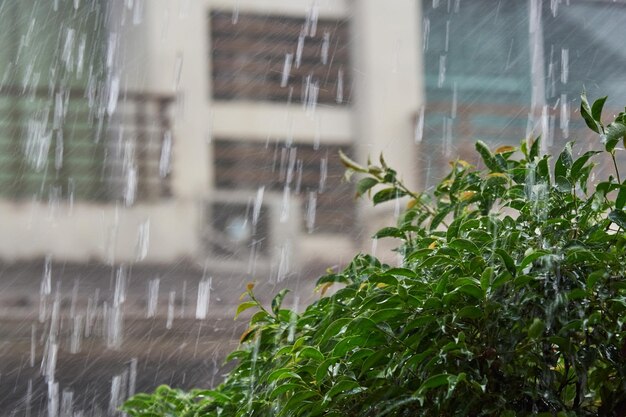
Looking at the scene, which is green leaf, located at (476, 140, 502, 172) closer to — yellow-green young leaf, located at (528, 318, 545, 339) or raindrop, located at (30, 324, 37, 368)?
yellow-green young leaf, located at (528, 318, 545, 339)

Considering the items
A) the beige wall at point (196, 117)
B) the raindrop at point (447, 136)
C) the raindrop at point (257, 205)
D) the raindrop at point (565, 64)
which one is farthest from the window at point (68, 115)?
the raindrop at point (565, 64)

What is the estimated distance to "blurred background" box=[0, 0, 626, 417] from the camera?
556 cm

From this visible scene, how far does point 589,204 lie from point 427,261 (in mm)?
177

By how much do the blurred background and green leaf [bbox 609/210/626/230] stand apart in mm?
4529

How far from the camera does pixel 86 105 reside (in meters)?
6.63

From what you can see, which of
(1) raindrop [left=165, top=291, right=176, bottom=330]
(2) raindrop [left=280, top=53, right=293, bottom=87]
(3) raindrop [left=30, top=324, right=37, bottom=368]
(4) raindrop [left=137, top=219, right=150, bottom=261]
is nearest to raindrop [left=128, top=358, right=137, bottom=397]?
(1) raindrop [left=165, top=291, right=176, bottom=330]

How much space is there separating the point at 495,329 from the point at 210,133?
20.0 ft

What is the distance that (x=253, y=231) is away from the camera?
6.51m

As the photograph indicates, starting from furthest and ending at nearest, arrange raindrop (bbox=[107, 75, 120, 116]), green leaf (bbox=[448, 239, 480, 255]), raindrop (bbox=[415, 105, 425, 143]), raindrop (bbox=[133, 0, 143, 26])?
raindrop (bbox=[133, 0, 143, 26]), raindrop (bbox=[107, 75, 120, 116]), raindrop (bbox=[415, 105, 425, 143]), green leaf (bbox=[448, 239, 480, 255])

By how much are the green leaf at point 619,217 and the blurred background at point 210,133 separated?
453cm

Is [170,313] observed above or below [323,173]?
below

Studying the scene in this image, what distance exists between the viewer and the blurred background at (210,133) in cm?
556

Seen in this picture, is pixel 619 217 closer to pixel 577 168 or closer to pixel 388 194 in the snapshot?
pixel 577 168

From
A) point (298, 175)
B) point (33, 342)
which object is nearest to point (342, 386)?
point (33, 342)
